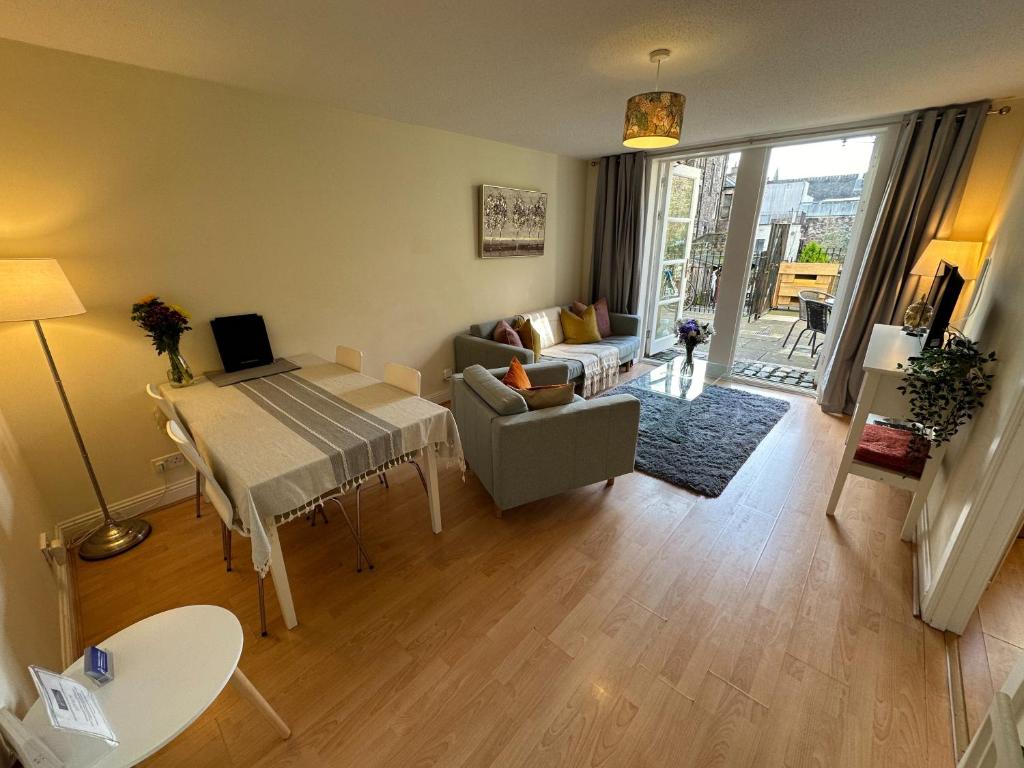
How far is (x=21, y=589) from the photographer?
134 cm

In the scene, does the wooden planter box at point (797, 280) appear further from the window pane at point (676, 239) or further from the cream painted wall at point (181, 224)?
the cream painted wall at point (181, 224)

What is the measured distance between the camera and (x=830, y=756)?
1277mm

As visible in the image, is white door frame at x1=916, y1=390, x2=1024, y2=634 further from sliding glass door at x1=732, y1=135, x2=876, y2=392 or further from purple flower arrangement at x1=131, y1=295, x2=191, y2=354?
purple flower arrangement at x1=131, y1=295, x2=191, y2=354

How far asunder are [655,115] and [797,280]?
4.87 meters

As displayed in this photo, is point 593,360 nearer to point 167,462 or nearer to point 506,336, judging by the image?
point 506,336

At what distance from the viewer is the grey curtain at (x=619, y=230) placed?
4445 mm

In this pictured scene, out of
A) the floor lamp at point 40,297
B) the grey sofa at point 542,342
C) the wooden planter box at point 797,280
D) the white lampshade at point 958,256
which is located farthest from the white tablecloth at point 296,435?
the wooden planter box at point 797,280

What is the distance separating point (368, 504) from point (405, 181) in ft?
7.89

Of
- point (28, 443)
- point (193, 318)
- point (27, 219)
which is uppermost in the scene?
point (27, 219)

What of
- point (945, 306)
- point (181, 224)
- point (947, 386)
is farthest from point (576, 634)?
point (181, 224)

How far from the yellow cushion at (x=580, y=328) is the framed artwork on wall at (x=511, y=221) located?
788 mm

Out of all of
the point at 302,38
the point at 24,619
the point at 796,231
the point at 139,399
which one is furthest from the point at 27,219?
the point at 796,231

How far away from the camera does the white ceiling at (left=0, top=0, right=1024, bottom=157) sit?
153cm

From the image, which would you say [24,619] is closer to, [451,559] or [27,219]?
[451,559]
